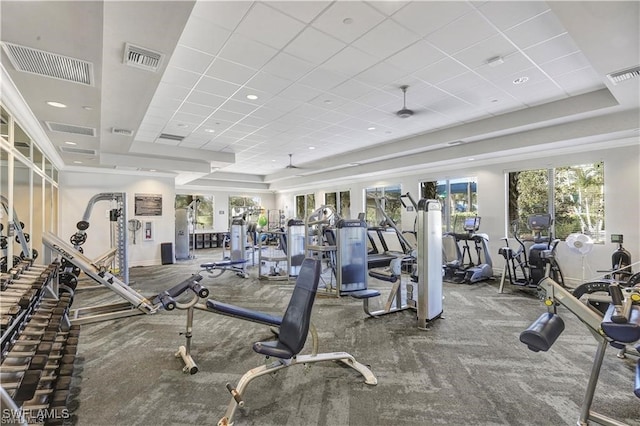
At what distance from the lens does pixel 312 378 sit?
2.79 metres

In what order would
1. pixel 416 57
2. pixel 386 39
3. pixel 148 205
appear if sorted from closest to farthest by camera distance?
1. pixel 386 39
2. pixel 416 57
3. pixel 148 205

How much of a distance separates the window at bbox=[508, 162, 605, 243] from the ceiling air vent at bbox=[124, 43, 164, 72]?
24.7 ft

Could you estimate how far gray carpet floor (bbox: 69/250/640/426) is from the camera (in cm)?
229

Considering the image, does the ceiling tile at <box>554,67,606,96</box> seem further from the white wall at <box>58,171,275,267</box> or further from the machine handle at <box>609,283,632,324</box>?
the white wall at <box>58,171,275,267</box>

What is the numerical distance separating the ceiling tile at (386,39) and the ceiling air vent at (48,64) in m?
2.63

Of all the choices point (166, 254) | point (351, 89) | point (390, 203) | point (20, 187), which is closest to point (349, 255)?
point (351, 89)

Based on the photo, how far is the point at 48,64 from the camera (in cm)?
275

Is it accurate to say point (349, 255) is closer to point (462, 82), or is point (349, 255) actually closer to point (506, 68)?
point (462, 82)

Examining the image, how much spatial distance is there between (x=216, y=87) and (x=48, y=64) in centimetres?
193

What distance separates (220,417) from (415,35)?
381 centimetres

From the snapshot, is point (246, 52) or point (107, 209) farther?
point (107, 209)

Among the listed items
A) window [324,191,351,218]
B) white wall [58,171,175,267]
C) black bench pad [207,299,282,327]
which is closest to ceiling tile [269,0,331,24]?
black bench pad [207,299,282,327]

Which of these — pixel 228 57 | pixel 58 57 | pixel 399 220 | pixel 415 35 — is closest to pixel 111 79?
pixel 58 57

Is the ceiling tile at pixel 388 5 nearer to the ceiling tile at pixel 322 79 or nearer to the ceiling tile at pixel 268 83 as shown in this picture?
the ceiling tile at pixel 322 79
